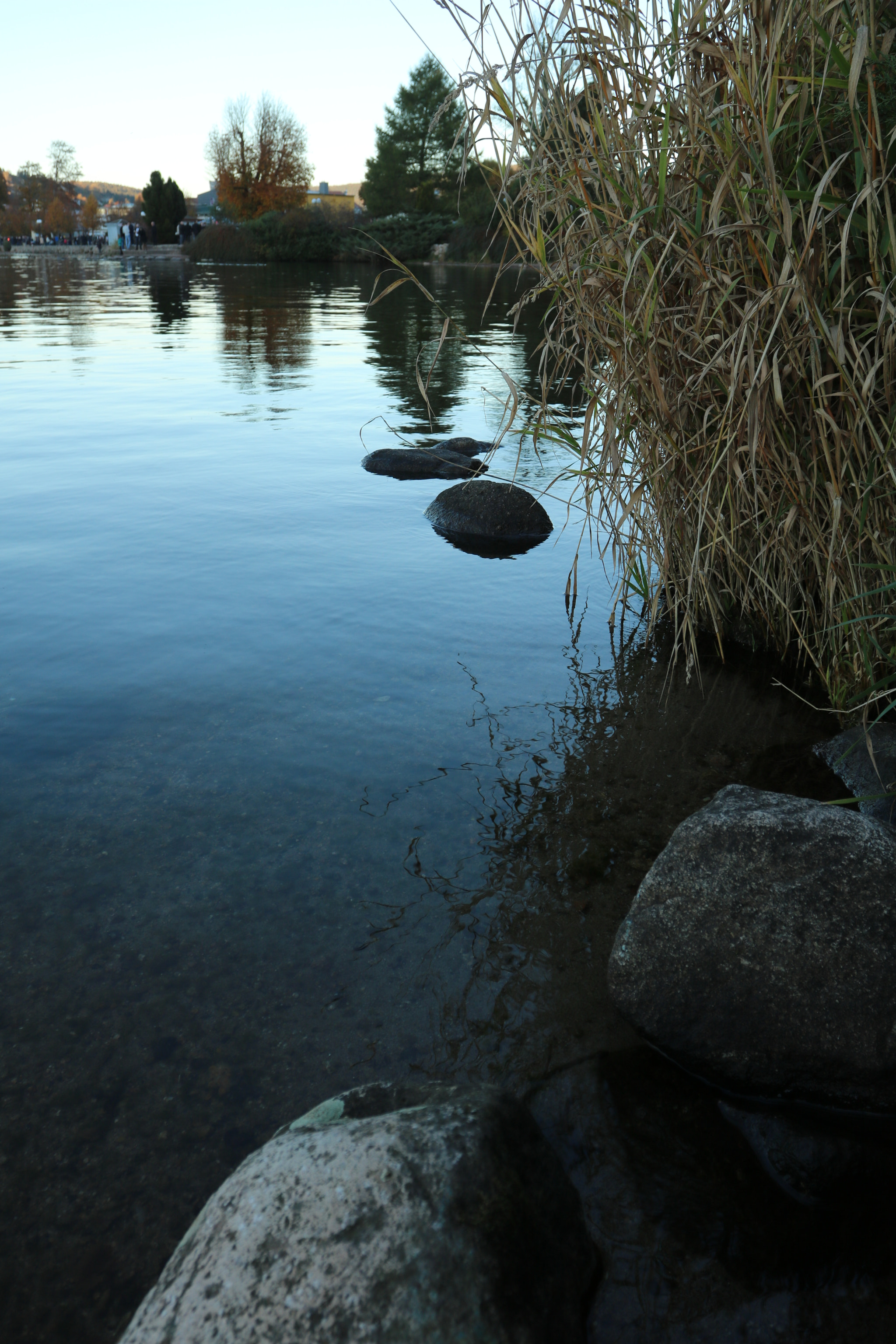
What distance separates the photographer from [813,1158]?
181cm

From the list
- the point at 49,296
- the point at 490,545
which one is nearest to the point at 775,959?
the point at 490,545

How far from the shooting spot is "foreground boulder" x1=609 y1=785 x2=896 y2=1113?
75.3 inches

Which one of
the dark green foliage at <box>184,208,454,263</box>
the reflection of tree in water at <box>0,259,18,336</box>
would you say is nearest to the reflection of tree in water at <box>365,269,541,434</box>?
the reflection of tree in water at <box>0,259,18,336</box>

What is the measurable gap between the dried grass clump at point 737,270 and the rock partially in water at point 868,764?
0.18 metres

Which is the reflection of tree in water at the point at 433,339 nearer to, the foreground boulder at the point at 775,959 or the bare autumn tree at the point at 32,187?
the foreground boulder at the point at 775,959

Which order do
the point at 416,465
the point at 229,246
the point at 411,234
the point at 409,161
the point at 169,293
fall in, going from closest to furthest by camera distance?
the point at 416,465 < the point at 169,293 < the point at 411,234 < the point at 229,246 < the point at 409,161

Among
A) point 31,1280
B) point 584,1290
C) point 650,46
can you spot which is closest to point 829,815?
point 584,1290

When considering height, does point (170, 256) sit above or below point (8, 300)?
above

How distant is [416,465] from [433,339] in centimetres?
900

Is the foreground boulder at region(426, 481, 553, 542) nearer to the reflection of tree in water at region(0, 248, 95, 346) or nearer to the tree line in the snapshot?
the reflection of tree in water at region(0, 248, 95, 346)

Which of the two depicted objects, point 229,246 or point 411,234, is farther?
point 229,246

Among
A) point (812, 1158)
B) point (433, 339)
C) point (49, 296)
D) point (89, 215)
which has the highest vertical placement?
point (89, 215)

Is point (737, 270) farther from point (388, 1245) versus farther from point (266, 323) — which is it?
point (266, 323)

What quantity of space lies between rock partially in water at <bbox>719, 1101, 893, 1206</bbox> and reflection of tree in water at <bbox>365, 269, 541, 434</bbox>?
2697 mm
